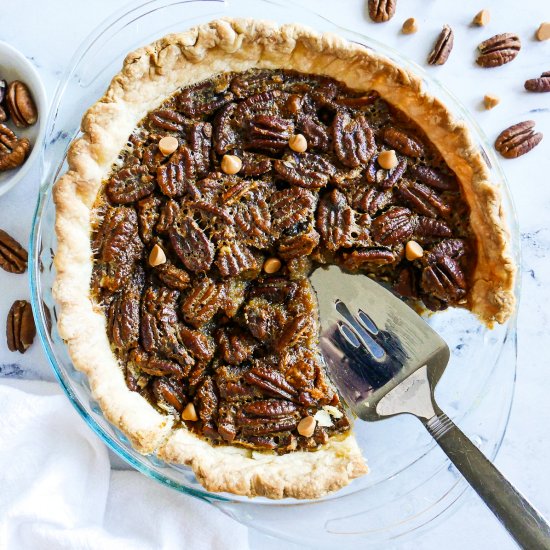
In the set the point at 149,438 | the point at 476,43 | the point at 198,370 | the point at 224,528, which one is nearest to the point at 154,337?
the point at 198,370

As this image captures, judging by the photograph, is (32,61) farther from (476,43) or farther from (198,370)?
(476,43)

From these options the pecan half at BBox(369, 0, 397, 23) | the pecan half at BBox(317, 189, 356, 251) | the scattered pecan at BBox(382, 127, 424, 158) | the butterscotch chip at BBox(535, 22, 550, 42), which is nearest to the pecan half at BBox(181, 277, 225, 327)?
the pecan half at BBox(317, 189, 356, 251)

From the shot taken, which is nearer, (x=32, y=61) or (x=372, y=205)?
(x=372, y=205)

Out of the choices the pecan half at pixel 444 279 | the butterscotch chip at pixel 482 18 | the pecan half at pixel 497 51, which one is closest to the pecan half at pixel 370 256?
the pecan half at pixel 444 279

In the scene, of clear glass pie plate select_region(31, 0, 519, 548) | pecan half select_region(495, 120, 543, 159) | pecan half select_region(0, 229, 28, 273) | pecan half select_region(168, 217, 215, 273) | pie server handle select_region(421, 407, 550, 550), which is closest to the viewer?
pie server handle select_region(421, 407, 550, 550)

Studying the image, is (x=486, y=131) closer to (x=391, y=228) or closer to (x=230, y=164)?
(x=391, y=228)

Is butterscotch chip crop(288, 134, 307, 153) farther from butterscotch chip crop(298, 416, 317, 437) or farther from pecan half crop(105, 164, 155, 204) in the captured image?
butterscotch chip crop(298, 416, 317, 437)
